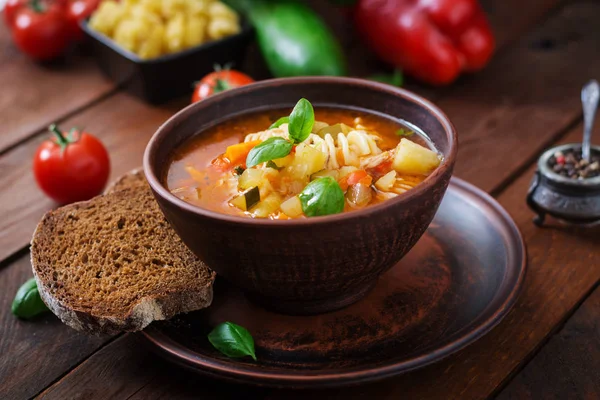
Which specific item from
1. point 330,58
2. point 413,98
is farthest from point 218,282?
point 330,58

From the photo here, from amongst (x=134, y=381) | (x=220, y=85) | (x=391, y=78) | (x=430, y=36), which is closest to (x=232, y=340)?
(x=134, y=381)

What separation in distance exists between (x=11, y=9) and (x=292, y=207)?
317cm

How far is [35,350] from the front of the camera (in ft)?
7.14

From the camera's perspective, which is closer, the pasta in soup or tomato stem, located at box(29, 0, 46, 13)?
the pasta in soup

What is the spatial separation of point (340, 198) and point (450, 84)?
2.03 m

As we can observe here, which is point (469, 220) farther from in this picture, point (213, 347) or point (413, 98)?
point (213, 347)

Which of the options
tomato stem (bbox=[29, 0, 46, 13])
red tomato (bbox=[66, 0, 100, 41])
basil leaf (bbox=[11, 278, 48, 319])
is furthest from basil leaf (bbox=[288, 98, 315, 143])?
tomato stem (bbox=[29, 0, 46, 13])

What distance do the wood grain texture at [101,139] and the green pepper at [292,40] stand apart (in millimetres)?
536

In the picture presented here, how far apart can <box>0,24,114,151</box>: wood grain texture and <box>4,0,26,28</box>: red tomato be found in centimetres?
20

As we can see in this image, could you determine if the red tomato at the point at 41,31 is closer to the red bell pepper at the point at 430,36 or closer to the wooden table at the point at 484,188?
the wooden table at the point at 484,188

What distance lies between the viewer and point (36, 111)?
143 inches

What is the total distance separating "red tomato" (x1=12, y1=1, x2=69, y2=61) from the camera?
13.0ft

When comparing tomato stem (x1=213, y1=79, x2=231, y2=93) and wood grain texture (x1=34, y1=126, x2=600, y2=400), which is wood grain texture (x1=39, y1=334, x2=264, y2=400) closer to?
wood grain texture (x1=34, y1=126, x2=600, y2=400)

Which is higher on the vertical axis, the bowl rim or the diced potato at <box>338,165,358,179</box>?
the bowl rim
